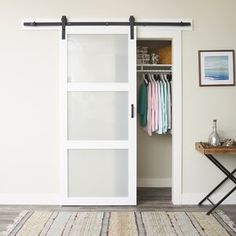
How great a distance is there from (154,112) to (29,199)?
6.16 ft

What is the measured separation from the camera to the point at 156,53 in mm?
5195

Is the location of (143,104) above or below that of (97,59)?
below

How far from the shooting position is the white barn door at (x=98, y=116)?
13.8ft

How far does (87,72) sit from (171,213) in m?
1.86

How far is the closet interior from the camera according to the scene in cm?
461

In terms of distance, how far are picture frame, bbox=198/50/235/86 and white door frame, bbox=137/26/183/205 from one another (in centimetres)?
26

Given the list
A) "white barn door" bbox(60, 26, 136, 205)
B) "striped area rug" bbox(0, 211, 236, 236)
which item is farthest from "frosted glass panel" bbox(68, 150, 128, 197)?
"striped area rug" bbox(0, 211, 236, 236)

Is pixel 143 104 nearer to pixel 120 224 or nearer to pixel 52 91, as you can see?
pixel 52 91

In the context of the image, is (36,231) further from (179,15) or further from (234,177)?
(179,15)

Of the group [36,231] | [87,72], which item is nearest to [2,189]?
[36,231]

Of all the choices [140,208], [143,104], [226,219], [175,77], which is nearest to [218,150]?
[226,219]

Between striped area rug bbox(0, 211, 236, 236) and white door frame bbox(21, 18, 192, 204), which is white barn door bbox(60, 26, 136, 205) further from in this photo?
striped area rug bbox(0, 211, 236, 236)

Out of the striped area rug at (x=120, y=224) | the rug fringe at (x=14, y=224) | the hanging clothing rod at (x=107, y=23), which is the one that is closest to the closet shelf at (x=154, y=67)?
the hanging clothing rod at (x=107, y=23)

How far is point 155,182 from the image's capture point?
17.2 feet
